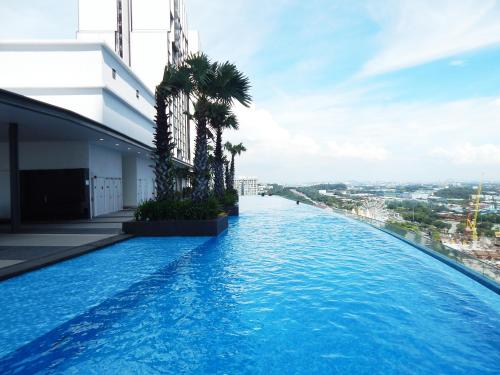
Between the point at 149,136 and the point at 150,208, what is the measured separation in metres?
21.2

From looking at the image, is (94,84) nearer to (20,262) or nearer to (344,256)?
(20,262)

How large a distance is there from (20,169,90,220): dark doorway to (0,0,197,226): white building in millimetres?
52

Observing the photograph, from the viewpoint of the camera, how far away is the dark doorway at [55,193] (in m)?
18.4

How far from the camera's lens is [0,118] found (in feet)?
39.2

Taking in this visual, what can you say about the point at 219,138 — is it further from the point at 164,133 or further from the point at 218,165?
the point at 164,133

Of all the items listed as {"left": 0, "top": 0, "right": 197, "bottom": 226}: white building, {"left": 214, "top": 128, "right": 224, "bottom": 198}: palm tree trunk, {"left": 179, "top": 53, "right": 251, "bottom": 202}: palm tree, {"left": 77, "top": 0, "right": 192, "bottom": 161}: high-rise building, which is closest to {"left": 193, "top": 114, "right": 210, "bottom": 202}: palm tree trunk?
{"left": 179, "top": 53, "right": 251, "bottom": 202}: palm tree

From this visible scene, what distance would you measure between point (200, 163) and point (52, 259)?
26.3 feet

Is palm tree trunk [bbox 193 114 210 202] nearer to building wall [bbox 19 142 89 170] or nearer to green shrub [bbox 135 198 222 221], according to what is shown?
green shrub [bbox 135 198 222 221]

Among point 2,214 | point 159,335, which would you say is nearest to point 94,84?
point 2,214

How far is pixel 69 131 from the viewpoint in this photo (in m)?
15.0

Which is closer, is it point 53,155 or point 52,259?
point 52,259

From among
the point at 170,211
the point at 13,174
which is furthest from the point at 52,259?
the point at 13,174

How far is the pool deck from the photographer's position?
317 inches

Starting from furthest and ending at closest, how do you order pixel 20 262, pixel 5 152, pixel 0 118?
pixel 5 152 < pixel 0 118 < pixel 20 262
